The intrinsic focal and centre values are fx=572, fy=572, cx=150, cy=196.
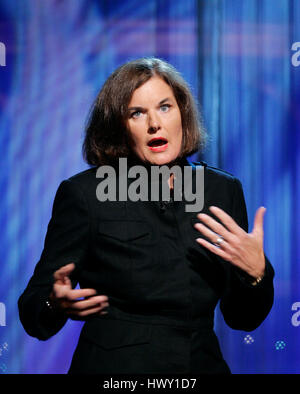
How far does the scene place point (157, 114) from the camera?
1.60 m

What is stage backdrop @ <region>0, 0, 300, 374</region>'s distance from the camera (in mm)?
2619

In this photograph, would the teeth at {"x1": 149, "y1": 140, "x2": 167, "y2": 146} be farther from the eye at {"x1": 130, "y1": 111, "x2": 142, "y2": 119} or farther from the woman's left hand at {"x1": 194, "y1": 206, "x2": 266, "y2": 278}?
the woman's left hand at {"x1": 194, "y1": 206, "x2": 266, "y2": 278}

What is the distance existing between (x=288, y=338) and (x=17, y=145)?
1.56 metres

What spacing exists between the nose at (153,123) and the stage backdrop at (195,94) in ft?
3.32

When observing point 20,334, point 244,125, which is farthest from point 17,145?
point 244,125

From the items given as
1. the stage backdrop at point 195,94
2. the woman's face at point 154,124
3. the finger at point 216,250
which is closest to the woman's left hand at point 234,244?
the finger at point 216,250

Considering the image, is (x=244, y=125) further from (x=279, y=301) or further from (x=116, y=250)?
(x=116, y=250)

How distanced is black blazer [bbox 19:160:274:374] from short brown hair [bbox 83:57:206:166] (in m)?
0.14

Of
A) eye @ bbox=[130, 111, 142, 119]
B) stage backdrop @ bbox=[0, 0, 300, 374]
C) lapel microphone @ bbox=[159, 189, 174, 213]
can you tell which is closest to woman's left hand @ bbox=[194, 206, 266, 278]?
lapel microphone @ bbox=[159, 189, 174, 213]

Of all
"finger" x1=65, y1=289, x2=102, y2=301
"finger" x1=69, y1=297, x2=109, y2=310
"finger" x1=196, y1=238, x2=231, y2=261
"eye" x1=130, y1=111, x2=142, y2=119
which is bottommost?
"finger" x1=69, y1=297, x2=109, y2=310

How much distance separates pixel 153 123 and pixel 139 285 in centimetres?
45

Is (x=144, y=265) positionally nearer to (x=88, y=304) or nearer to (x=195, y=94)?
(x=88, y=304)

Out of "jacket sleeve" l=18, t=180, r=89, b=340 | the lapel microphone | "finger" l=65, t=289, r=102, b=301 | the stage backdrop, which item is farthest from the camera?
the stage backdrop

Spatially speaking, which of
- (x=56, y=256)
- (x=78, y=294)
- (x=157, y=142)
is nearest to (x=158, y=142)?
(x=157, y=142)
